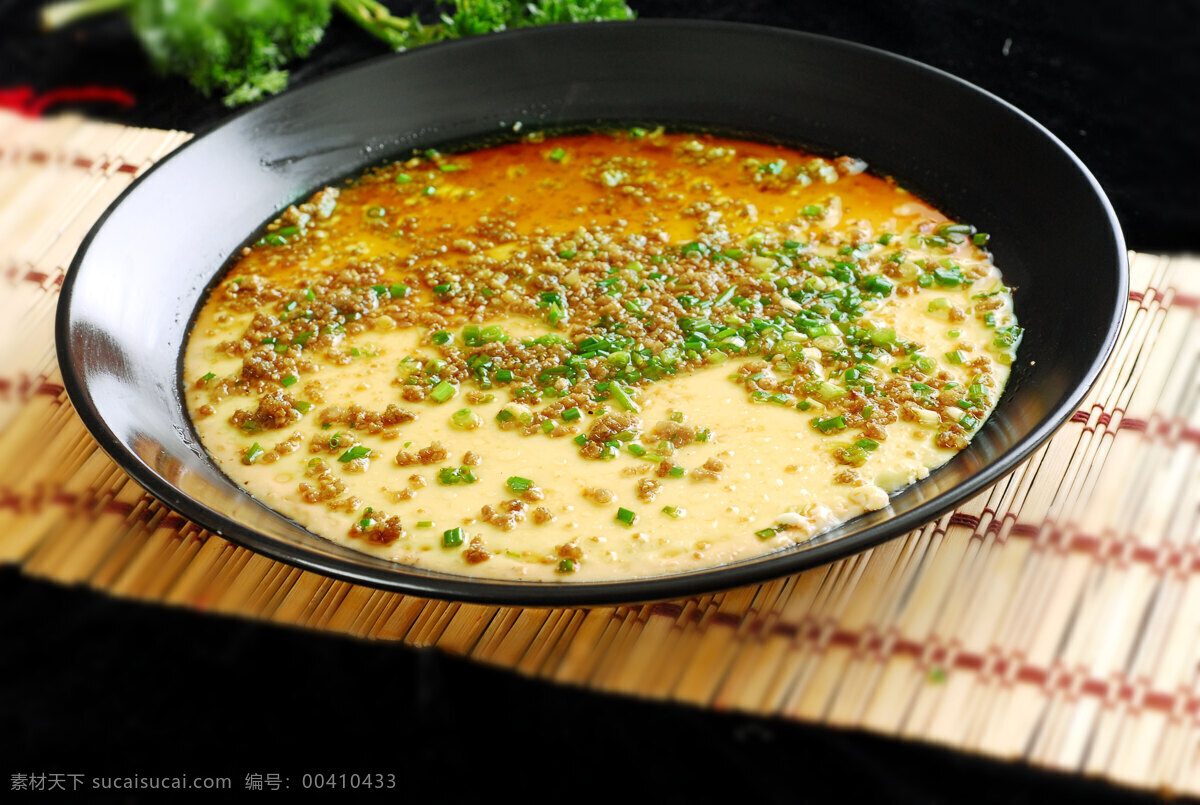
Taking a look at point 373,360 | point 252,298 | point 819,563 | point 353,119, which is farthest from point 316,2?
point 819,563

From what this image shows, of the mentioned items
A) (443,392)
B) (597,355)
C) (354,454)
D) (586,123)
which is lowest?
(354,454)

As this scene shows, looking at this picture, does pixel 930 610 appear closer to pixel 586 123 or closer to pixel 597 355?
pixel 597 355

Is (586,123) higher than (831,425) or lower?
higher

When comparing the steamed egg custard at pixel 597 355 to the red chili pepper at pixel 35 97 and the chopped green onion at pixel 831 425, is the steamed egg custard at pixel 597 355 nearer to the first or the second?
the chopped green onion at pixel 831 425

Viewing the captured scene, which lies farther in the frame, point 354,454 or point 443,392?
point 443,392

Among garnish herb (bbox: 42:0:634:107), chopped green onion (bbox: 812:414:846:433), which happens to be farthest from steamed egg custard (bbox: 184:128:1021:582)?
garnish herb (bbox: 42:0:634:107)

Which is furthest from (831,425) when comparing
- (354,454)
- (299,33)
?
(299,33)
